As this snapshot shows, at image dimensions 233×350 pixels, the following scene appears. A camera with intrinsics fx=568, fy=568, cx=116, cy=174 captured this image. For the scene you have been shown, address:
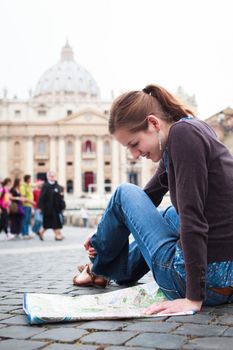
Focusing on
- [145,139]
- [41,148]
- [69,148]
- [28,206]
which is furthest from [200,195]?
[41,148]

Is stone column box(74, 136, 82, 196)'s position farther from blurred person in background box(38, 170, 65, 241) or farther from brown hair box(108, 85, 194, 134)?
brown hair box(108, 85, 194, 134)

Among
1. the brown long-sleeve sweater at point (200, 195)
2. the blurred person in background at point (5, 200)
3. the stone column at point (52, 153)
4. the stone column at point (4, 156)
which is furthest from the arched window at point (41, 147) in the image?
the brown long-sleeve sweater at point (200, 195)

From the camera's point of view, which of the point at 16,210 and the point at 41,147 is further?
the point at 41,147

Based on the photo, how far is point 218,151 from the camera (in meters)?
2.53

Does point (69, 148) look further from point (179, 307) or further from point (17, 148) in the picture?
point (179, 307)

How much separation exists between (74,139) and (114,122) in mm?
71748

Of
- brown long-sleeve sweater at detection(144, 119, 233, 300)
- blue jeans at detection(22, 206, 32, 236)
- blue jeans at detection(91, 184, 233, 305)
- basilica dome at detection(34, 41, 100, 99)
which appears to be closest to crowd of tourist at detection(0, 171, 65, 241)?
blue jeans at detection(22, 206, 32, 236)

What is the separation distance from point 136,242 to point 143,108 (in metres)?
0.81

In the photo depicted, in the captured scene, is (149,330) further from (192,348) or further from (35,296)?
(35,296)

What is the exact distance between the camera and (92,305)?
279cm

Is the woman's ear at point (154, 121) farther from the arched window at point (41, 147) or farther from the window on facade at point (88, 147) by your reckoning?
the arched window at point (41, 147)

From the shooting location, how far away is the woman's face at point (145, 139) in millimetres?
2578

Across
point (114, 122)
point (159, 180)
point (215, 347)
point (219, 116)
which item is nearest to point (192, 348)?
point (215, 347)

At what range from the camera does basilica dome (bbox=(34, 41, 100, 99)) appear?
301ft
